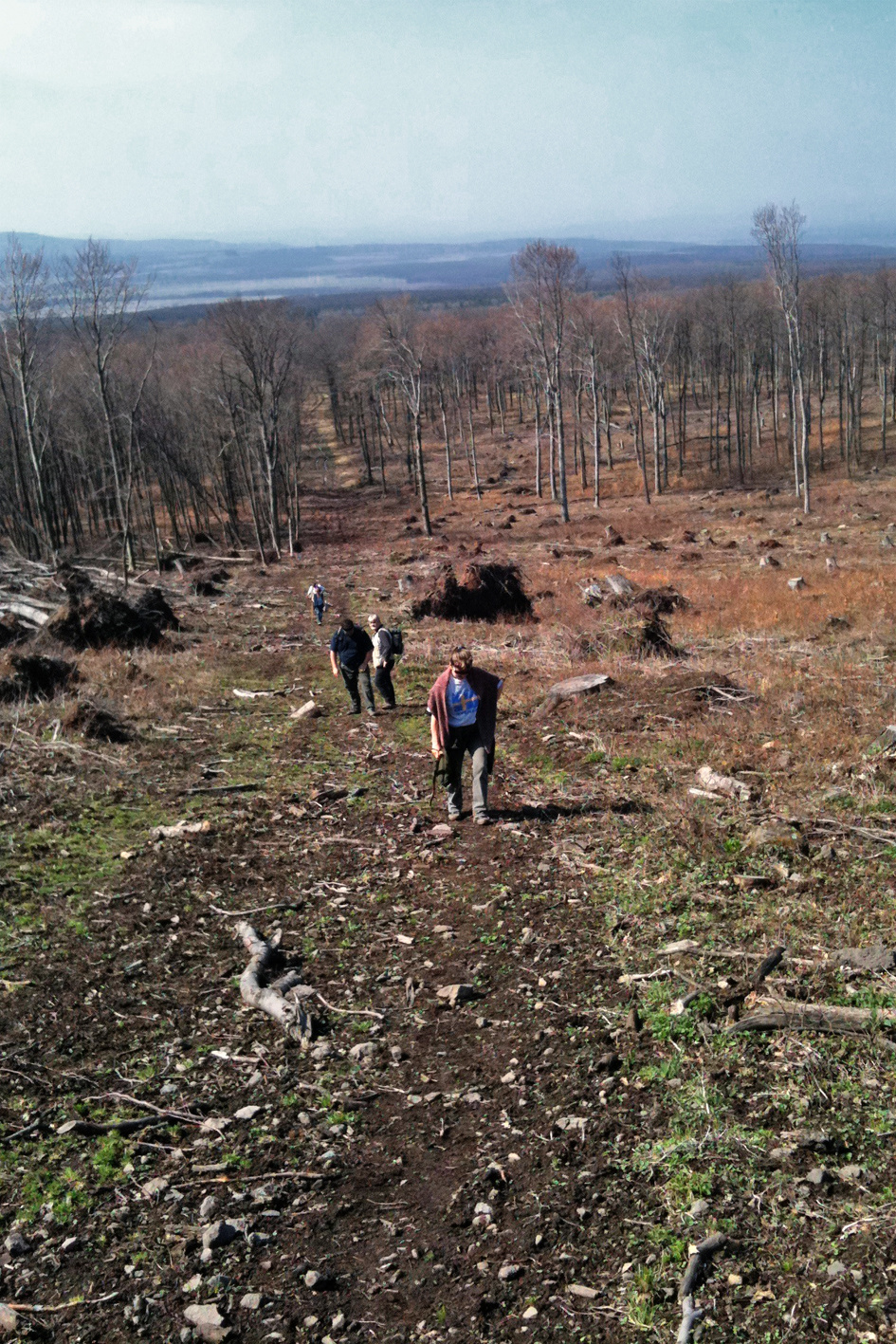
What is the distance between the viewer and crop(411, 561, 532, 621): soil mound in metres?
22.6

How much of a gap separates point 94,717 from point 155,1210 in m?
8.74

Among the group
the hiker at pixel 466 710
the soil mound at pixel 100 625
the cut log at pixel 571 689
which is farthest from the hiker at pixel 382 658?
the soil mound at pixel 100 625

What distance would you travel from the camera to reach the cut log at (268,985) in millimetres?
6363

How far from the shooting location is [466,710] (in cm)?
905

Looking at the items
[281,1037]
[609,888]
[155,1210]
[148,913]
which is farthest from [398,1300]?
[148,913]

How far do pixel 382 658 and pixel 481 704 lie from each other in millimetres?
4916

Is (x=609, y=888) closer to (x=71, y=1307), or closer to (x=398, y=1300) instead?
(x=398, y=1300)

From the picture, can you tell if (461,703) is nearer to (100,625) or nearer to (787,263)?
(100,625)

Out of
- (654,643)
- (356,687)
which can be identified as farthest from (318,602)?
(654,643)

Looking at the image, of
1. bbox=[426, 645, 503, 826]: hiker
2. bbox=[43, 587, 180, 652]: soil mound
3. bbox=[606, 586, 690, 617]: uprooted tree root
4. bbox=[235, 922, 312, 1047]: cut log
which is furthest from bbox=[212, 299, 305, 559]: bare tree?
bbox=[235, 922, 312, 1047]: cut log

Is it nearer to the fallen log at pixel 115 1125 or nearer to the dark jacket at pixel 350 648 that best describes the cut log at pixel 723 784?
the dark jacket at pixel 350 648

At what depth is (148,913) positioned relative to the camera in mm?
8109

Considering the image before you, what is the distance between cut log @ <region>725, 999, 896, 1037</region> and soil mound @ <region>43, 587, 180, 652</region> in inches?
635

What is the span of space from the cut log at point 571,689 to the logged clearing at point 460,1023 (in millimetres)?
114
